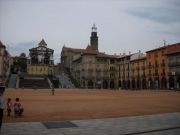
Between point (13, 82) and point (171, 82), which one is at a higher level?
point (13, 82)

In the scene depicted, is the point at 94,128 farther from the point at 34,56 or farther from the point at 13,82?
the point at 34,56

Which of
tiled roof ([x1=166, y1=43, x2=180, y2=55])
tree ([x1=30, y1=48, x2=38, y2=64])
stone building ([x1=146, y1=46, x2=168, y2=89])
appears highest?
tree ([x1=30, y1=48, x2=38, y2=64])

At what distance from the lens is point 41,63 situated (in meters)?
100

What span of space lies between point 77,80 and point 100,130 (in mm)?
82400

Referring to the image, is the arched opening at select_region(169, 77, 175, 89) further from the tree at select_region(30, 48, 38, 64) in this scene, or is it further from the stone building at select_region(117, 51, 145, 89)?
the tree at select_region(30, 48, 38, 64)

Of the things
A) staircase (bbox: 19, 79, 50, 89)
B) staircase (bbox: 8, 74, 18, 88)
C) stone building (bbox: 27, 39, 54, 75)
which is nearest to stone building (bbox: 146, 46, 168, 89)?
staircase (bbox: 19, 79, 50, 89)

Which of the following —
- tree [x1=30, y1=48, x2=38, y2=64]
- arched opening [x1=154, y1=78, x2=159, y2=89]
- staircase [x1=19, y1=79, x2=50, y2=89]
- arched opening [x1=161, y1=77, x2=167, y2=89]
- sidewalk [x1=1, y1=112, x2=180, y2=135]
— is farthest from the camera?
tree [x1=30, y1=48, x2=38, y2=64]

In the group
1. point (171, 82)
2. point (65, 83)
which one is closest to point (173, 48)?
point (171, 82)

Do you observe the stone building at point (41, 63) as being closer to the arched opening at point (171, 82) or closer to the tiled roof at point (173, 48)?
the tiled roof at point (173, 48)

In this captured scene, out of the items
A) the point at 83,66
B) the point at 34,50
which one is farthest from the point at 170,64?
the point at 34,50

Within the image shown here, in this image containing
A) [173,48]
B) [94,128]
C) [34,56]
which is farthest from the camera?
[34,56]

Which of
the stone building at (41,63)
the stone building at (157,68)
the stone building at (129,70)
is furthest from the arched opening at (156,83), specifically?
the stone building at (41,63)

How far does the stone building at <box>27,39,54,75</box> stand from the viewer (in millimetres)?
95375

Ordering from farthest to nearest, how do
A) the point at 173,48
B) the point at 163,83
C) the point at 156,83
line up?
the point at 163,83 < the point at 156,83 < the point at 173,48
